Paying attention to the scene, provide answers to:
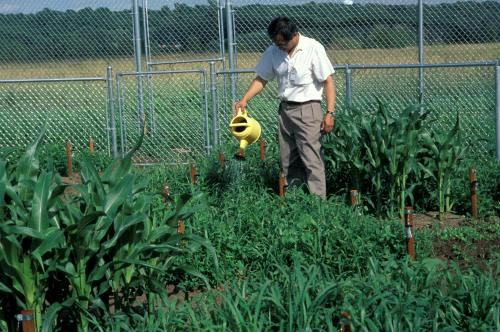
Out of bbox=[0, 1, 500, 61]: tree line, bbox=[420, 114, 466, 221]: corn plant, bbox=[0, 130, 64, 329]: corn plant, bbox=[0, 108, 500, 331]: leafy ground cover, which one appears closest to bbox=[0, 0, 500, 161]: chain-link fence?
bbox=[0, 1, 500, 61]: tree line

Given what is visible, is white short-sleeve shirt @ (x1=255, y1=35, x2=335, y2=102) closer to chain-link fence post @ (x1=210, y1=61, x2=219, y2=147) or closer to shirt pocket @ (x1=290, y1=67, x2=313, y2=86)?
shirt pocket @ (x1=290, y1=67, x2=313, y2=86)

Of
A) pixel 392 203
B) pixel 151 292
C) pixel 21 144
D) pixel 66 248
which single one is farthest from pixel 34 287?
pixel 21 144

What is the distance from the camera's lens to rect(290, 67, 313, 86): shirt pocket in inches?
295

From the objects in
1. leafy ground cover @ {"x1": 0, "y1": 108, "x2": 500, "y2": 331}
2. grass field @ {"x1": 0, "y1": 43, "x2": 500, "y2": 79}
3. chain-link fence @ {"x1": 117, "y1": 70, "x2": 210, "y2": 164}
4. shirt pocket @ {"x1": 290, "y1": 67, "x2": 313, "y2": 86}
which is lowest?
leafy ground cover @ {"x1": 0, "y1": 108, "x2": 500, "y2": 331}

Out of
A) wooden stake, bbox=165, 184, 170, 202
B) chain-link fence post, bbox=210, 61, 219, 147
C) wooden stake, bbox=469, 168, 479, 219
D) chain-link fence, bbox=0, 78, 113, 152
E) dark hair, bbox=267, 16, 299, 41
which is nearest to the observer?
wooden stake, bbox=165, 184, 170, 202

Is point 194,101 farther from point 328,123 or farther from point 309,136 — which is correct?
point 328,123

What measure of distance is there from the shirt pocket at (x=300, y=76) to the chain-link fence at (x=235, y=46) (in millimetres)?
2518

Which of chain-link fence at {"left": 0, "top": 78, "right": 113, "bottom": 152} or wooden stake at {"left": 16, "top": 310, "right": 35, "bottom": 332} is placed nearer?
wooden stake at {"left": 16, "top": 310, "right": 35, "bottom": 332}

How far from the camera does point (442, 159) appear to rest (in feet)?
24.8

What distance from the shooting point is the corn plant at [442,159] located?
7.57 metres

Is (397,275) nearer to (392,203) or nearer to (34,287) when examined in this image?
(34,287)

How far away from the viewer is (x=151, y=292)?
15.3 ft

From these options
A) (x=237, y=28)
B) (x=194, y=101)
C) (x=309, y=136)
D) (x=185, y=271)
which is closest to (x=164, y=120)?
(x=194, y=101)

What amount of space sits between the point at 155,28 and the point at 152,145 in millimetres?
2139
